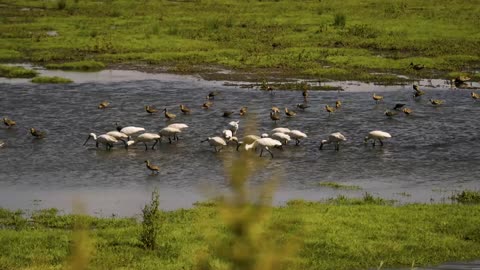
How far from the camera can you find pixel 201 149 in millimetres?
24359

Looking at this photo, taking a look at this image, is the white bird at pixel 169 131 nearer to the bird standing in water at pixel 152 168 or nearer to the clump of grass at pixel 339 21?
the bird standing in water at pixel 152 168

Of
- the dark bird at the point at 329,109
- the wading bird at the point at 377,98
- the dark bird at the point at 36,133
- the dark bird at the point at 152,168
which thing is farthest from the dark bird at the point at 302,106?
the dark bird at the point at 36,133

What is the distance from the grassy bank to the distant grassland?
18203mm

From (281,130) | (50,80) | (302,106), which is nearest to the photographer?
(281,130)

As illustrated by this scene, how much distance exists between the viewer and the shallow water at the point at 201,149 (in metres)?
20.1

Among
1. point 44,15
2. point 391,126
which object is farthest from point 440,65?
point 44,15

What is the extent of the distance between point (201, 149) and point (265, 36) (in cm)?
2159

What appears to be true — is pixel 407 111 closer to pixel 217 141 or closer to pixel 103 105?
pixel 217 141

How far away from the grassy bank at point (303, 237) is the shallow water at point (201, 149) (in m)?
1.29

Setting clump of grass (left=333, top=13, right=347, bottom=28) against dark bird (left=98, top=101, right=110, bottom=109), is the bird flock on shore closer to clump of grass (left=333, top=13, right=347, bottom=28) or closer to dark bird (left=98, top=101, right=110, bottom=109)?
dark bird (left=98, top=101, right=110, bottom=109)

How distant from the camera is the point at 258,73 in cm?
3578

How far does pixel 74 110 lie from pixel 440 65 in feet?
53.1

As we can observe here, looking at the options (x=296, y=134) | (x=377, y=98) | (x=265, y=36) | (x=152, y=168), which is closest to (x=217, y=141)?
(x=296, y=134)

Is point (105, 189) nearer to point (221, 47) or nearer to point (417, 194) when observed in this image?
point (417, 194)
